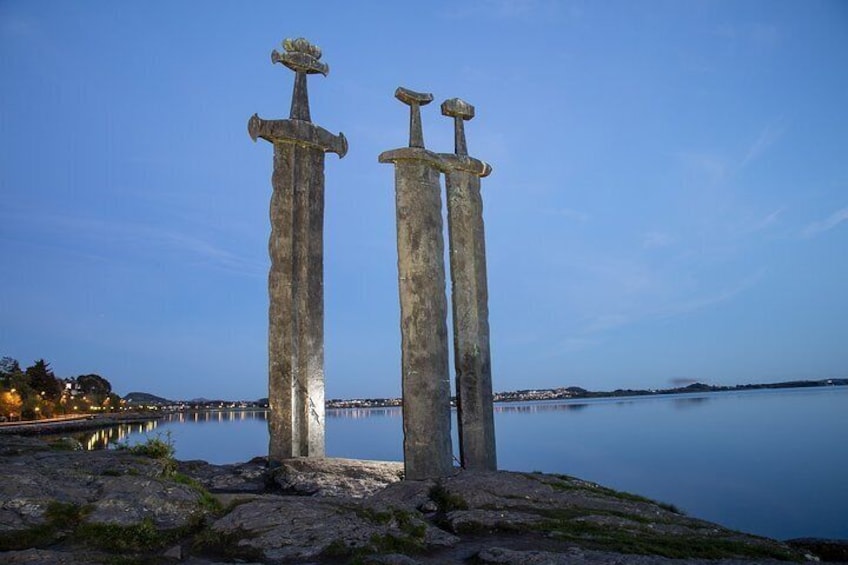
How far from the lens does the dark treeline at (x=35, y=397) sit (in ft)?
240

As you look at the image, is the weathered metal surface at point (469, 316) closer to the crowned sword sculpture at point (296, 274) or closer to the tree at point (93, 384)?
the crowned sword sculpture at point (296, 274)

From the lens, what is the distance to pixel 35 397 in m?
82.7

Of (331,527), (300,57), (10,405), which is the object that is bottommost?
(331,527)

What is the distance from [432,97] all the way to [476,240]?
3.95 m

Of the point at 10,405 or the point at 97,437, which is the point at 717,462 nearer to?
the point at 97,437

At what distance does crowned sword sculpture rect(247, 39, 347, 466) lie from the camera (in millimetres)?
16141

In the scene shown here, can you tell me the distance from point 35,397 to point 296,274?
82.0 m

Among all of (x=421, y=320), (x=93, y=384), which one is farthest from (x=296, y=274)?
(x=93, y=384)

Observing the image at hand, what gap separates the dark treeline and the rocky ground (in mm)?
74391

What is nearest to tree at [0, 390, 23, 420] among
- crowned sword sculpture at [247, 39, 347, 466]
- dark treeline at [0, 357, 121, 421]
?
dark treeline at [0, 357, 121, 421]

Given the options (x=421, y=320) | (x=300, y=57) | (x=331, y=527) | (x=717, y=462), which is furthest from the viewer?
(x=717, y=462)

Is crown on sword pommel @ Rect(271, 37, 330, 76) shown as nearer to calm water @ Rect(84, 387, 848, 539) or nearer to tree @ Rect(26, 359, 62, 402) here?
calm water @ Rect(84, 387, 848, 539)

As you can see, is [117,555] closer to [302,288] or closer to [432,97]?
[302,288]

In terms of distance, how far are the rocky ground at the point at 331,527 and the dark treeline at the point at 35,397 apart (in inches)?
2929
